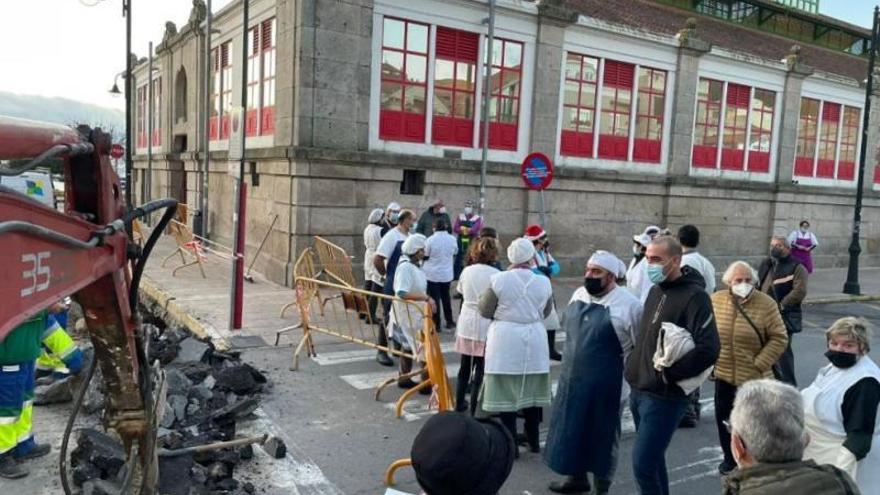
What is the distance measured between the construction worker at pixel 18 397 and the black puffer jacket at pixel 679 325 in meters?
4.44

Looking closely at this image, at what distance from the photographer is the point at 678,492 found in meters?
4.85

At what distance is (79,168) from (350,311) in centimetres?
790

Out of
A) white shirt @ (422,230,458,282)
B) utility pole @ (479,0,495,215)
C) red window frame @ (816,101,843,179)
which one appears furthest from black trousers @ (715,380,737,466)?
red window frame @ (816,101,843,179)

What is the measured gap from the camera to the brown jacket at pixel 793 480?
212 centimetres

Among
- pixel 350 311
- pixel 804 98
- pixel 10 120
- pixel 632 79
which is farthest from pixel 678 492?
pixel 804 98

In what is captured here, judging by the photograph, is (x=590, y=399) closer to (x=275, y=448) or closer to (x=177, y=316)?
(x=275, y=448)

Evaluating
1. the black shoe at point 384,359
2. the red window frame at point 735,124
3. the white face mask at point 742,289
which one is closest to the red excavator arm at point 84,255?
the white face mask at point 742,289

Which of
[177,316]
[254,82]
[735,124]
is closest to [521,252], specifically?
[177,316]

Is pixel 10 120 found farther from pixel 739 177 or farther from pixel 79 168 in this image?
pixel 739 177

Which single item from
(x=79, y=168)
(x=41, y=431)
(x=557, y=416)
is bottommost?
(x=41, y=431)

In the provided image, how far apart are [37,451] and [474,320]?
372 cm

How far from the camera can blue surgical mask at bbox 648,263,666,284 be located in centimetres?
411

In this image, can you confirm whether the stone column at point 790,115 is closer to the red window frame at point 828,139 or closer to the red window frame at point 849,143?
the red window frame at point 828,139

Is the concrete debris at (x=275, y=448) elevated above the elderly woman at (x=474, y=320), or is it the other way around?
the elderly woman at (x=474, y=320)
